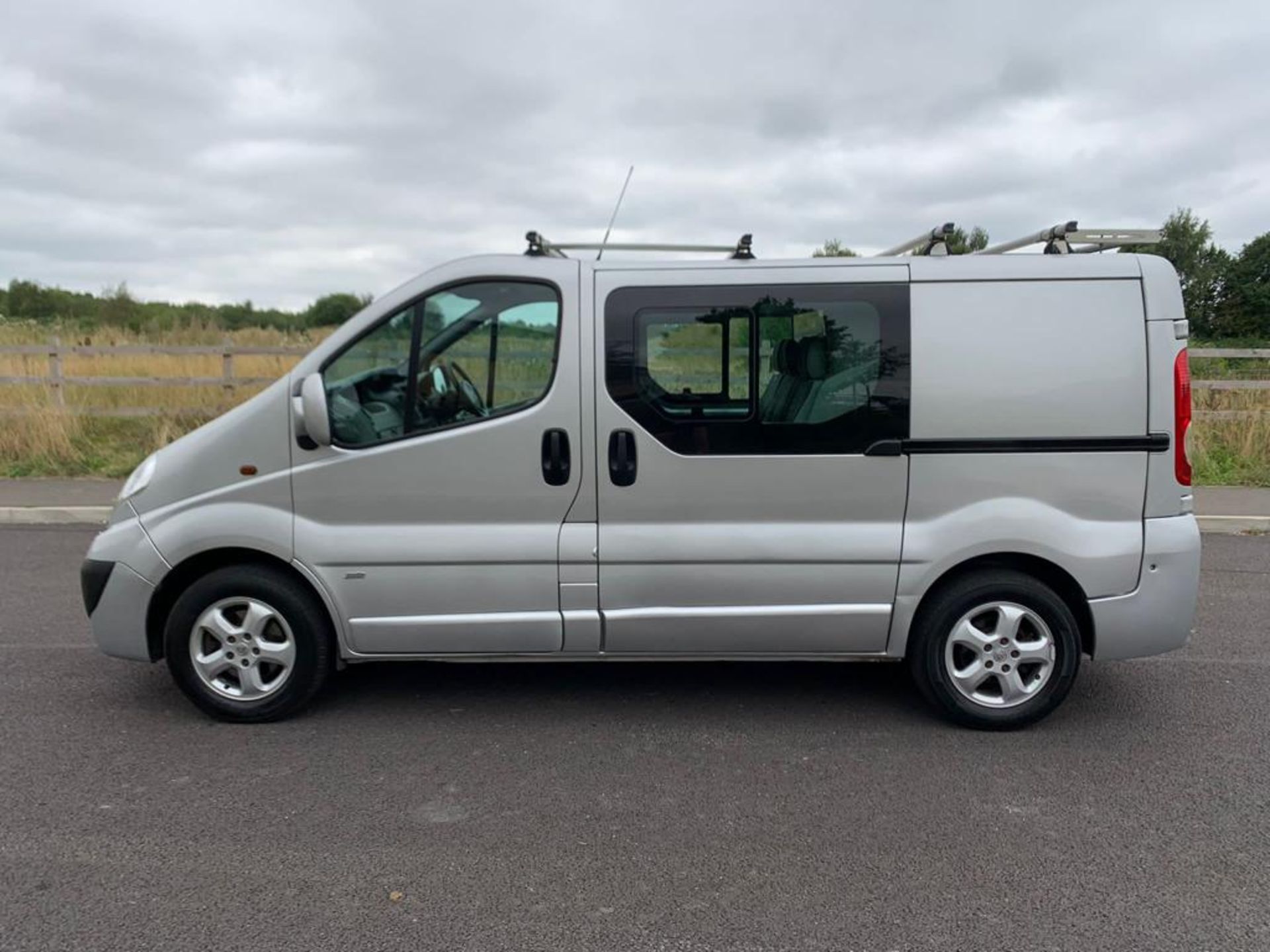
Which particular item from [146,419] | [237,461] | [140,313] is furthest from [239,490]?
[140,313]

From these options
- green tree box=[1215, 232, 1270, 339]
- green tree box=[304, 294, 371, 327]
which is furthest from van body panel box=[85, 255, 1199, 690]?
green tree box=[1215, 232, 1270, 339]

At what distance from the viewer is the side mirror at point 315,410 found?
373 centimetres

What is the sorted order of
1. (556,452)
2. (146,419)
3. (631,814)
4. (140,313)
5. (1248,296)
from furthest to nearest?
(1248,296), (140,313), (146,419), (556,452), (631,814)

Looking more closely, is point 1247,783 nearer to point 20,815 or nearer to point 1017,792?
point 1017,792

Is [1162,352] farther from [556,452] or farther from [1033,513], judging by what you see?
[556,452]

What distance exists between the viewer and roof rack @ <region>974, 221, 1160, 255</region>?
3893mm

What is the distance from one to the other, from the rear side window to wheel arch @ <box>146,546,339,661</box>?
1607mm

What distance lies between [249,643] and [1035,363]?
3610 mm

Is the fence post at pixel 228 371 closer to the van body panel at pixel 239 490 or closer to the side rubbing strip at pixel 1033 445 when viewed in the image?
the van body panel at pixel 239 490

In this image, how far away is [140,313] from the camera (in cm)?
2547

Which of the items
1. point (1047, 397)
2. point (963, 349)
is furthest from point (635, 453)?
point (1047, 397)

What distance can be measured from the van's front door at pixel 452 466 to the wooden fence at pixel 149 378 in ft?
30.8

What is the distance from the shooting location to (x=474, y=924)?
106 inches

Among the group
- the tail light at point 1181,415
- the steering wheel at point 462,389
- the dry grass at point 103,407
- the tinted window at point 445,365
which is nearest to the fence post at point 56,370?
the dry grass at point 103,407
